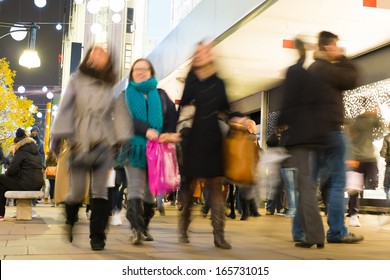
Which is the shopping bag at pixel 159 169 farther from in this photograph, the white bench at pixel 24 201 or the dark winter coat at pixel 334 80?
the white bench at pixel 24 201

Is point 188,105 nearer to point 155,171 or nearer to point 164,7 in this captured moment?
point 155,171

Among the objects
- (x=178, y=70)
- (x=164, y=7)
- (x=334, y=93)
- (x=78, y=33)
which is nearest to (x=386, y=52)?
(x=178, y=70)

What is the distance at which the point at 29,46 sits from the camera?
12.0 m

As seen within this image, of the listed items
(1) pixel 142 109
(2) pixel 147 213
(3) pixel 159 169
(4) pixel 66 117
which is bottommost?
(2) pixel 147 213

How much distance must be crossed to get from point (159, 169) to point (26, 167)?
12.7 ft

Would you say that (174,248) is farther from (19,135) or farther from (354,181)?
(19,135)

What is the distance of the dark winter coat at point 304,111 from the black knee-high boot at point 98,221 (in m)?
1.65

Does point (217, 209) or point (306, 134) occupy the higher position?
point (306, 134)

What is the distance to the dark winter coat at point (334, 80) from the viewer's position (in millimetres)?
4523

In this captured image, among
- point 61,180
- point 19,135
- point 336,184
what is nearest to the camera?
point 336,184

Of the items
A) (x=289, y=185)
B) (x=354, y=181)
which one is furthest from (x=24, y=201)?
(x=354, y=181)

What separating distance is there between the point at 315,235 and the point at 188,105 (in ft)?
5.15

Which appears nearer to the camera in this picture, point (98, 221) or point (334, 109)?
point (98, 221)
